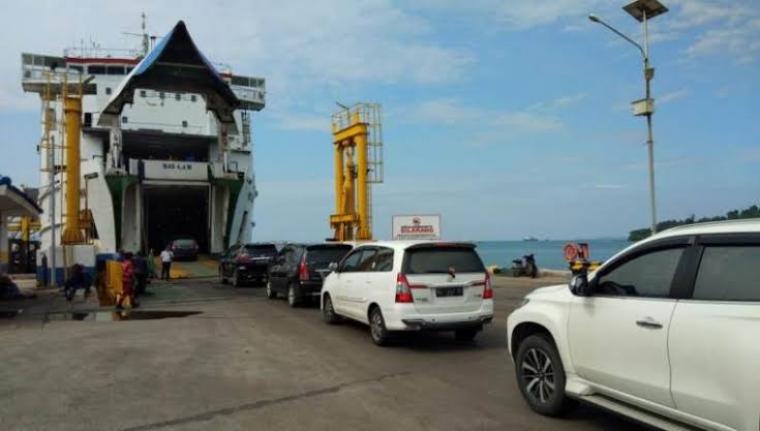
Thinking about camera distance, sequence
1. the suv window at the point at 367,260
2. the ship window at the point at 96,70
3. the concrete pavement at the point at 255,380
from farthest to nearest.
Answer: the ship window at the point at 96,70 < the suv window at the point at 367,260 < the concrete pavement at the point at 255,380

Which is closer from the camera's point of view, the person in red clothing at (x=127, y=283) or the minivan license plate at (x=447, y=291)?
the minivan license plate at (x=447, y=291)

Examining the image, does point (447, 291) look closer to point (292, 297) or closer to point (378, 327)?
point (378, 327)

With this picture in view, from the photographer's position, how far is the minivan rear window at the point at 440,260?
945 cm

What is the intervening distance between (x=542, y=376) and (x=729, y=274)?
2151mm

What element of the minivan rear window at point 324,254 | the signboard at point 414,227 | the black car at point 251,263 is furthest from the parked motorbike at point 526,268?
the minivan rear window at point 324,254

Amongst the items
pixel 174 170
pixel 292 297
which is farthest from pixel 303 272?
pixel 174 170

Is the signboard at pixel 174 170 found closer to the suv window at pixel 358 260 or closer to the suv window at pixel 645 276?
the suv window at pixel 358 260

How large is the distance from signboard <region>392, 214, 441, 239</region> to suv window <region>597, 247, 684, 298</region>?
18.2 meters

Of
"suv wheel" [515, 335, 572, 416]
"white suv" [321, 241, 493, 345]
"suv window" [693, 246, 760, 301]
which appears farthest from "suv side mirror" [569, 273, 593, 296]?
"white suv" [321, 241, 493, 345]

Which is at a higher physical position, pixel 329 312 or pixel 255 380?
pixel 329 312

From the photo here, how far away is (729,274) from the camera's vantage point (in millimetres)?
4254

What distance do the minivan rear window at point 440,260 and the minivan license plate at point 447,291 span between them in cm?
25

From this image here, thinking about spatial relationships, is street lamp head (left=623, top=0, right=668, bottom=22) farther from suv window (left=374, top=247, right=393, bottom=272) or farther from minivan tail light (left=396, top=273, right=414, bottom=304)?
minivan tail light (left=396, top=273, right=414, bottom=304)

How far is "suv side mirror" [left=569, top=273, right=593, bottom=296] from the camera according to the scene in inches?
211
